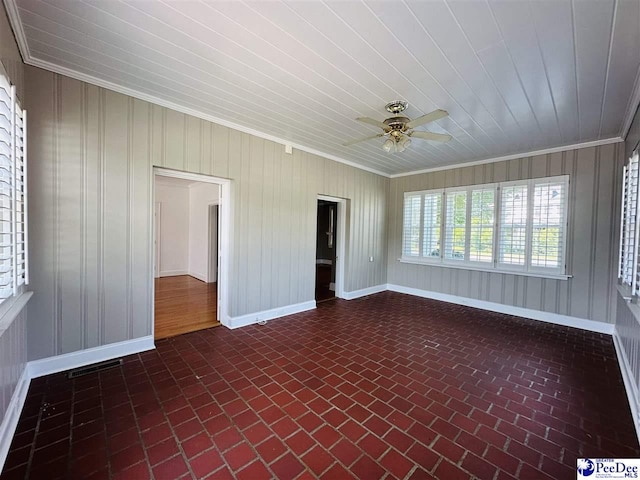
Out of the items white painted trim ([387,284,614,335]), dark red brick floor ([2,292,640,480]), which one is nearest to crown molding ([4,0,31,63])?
dark red brick floor ([2,292,640,480])

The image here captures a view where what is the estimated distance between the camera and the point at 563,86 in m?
2.53

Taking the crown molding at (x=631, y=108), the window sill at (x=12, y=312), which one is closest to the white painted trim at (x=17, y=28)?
the window sill at (x=12, y=312)

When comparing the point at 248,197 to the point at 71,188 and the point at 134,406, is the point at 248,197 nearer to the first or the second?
the point at 71,188

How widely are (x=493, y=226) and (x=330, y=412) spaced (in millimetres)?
4480

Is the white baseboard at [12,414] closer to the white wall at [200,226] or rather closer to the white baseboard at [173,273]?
the white wall at [200,226]

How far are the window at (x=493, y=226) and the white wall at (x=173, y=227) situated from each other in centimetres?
610

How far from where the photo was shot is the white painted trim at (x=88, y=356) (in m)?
A: 2.48

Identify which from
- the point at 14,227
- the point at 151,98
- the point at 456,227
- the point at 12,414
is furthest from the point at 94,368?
the point at 456,227

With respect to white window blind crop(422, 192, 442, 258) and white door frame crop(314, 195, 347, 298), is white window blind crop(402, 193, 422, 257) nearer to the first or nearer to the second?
white window blind crop(422, 192, 442, 258)

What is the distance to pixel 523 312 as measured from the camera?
15.2 feet

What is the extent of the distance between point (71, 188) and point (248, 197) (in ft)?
6.19

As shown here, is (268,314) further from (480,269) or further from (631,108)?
(631,108)

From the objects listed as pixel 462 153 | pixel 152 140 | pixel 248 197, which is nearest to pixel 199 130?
pixel 152 140

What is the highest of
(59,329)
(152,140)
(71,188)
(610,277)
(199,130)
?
(199,130)
